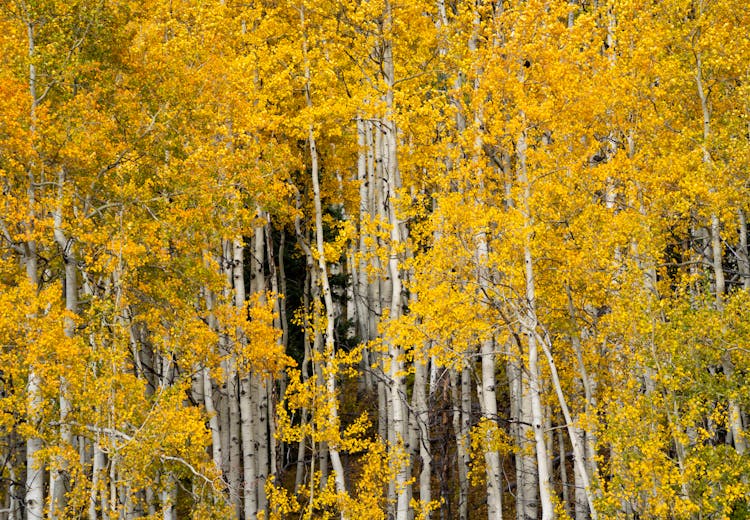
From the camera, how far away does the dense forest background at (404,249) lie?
48.6 feet

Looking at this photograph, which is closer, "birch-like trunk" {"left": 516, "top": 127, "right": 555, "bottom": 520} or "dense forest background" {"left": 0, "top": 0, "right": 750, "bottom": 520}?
"dense forest background" {"left": 0, "top": 0, "right": 750, "bottom": 520}

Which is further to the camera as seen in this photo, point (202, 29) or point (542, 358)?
point (202, 29)

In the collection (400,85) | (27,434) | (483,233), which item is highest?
(400,85)

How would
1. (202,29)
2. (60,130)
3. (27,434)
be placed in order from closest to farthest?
(27,434), (60,130), (202,29)

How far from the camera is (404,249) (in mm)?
18469

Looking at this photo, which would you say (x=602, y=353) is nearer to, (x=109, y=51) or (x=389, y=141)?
(x=389, y=141)

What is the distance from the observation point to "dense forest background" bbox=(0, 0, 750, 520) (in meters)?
14.8

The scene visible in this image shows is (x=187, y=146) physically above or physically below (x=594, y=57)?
below

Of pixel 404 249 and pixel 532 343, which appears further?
pixel 404 249

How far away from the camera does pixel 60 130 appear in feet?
53.0

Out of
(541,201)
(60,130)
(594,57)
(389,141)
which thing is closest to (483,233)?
(541,201)

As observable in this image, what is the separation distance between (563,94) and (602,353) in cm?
512

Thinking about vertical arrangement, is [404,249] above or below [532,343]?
above

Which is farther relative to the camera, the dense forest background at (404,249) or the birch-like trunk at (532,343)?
the birch-like trunk at (532,343)
